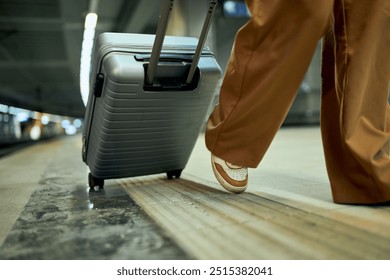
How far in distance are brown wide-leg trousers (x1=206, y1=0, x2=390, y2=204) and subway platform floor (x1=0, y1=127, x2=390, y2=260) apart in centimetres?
13

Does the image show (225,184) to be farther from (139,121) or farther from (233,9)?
(233,9)

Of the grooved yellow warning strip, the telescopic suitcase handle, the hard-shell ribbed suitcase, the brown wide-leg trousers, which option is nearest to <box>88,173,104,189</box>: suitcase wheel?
the hard-shell ribbed suitcase

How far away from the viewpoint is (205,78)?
1398 millimetres

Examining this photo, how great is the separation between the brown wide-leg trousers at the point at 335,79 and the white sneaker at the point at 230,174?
12 cm

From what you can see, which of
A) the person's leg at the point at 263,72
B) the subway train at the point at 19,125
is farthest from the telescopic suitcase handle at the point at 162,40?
the subway train at the point at 19,125

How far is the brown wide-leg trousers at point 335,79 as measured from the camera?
1021 mm

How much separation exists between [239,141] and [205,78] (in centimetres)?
36

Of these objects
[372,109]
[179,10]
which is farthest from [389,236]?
[179,10]

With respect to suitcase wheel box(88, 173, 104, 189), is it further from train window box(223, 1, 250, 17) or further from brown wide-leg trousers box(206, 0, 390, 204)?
train window box(223, 1, 250, 17)

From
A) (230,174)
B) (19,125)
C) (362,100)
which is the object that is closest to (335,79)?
(362,100)

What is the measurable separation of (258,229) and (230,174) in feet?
1.26

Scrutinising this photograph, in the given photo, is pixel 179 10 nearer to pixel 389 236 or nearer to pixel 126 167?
pixel 126 167

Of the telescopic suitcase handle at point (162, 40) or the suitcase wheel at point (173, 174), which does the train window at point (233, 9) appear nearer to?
the suitcase wheel at point (173, 174)

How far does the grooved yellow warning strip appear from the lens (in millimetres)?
729
